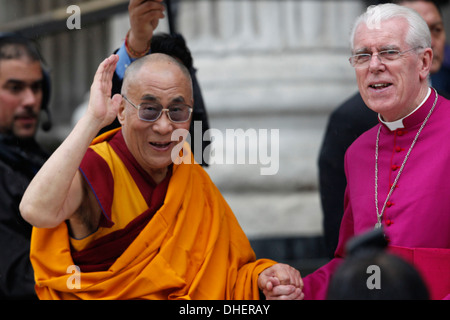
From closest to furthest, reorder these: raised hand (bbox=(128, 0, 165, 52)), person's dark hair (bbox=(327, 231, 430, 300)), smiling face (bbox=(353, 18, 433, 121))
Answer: person's dark hair (bbox=(327, 231, 430, 300))
smiling face (bbox=(353, 18, 433, 121))
raised hand (bbox=(128, 0, 165, 52))

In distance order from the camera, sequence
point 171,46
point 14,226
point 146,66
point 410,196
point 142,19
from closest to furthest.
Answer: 1. point 410,196
2. point 146,66
3. point 142,19
4. point 171,46
5. point 14,226

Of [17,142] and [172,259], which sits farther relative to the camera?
[17,142]

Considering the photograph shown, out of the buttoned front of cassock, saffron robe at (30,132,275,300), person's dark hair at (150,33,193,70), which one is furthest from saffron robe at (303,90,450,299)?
person's dark hair at (150,33,193,70)

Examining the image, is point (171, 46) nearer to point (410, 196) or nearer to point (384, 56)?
point (384, 56)

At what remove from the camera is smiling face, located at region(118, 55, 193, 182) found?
3.15 metres

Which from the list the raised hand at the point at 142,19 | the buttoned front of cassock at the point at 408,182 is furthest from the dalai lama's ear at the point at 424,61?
the raised hand at the point at 142,19

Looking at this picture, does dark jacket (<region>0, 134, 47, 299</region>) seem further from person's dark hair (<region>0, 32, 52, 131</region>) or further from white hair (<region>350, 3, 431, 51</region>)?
white hair (<region>350, 3, 431, 51</region>)

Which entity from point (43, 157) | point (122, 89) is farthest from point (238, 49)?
point (122, 89)

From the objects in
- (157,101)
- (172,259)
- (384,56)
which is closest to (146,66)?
(157,101)

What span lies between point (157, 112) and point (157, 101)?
2.0 inches

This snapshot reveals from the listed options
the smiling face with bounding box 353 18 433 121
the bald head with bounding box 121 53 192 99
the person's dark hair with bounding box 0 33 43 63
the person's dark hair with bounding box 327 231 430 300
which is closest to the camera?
the person's dark hair with bounding box 327 231 430 300

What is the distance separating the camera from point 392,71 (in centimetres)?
296

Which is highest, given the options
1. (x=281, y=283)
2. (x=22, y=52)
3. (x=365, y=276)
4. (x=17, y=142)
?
(x=22, y=52)

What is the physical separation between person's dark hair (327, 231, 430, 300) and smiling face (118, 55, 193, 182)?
138 cm
